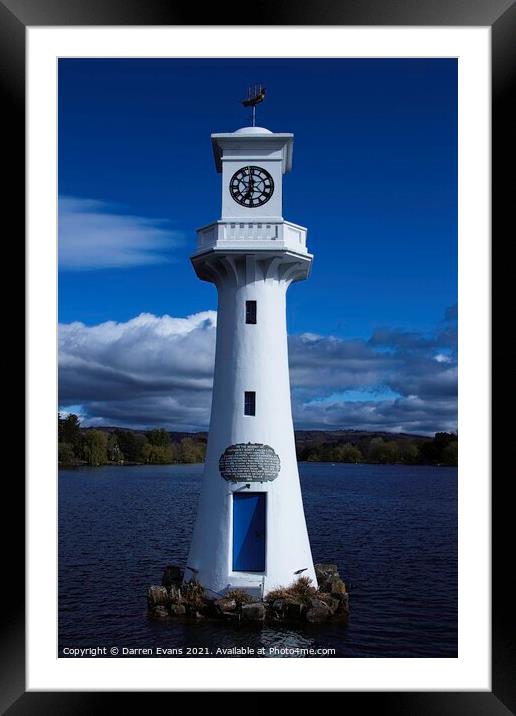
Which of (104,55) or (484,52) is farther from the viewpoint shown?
(104,55)

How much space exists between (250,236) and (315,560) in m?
12.6

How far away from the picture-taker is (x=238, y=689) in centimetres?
1288

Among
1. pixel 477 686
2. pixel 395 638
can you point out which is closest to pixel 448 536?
pixel 395 638

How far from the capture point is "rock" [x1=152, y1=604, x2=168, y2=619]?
1759 cm

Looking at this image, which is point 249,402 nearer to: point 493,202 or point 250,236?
point 250,236

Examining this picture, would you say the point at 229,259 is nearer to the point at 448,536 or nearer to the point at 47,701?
the point at 47,701

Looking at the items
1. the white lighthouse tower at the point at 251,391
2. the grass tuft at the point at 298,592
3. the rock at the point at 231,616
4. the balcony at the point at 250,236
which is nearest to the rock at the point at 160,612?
the white lighthouse tower at the point at 251,391

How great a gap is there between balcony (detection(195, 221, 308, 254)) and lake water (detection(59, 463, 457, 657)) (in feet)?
28.3

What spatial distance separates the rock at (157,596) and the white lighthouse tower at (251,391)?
0.86 m

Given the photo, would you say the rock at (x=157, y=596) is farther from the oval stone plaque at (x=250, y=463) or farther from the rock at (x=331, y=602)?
the rock at (x=331, y=602)

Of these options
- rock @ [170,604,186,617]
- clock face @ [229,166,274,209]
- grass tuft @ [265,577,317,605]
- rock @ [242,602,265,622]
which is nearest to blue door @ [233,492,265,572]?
grass tuft @ [265,577,317,605]

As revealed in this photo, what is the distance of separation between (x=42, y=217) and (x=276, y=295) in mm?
6786

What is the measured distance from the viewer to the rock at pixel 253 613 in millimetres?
16984

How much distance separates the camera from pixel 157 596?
1805 centimetres
